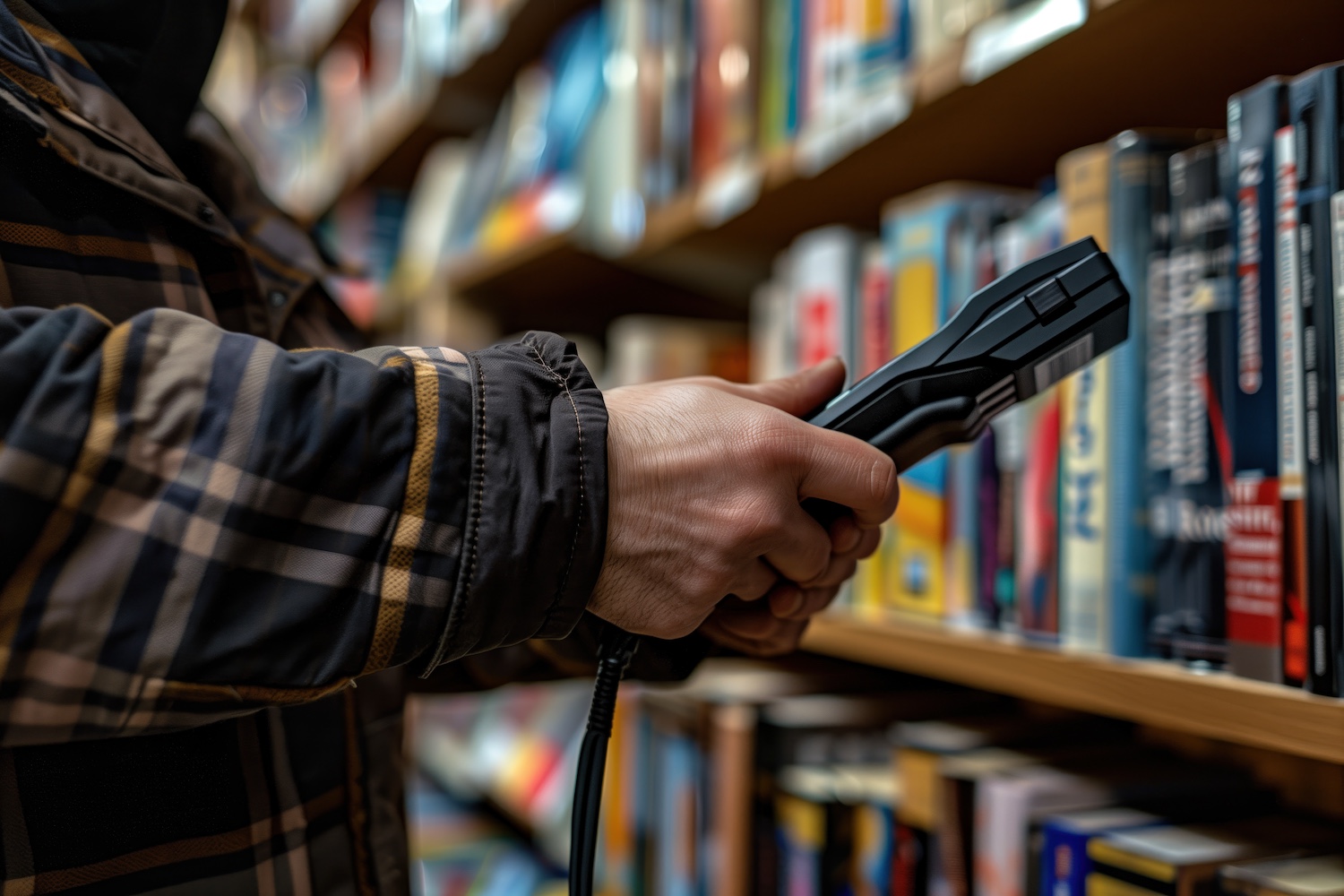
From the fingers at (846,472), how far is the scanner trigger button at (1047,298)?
4.4 inches

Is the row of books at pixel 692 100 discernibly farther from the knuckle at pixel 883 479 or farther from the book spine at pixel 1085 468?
the knuckle at pixel 883 479

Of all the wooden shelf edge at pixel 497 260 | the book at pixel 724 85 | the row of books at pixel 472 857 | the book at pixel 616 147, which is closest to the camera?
the book at pixel 724 85

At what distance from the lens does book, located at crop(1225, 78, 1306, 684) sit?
1.60 ft

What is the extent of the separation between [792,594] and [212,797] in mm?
339

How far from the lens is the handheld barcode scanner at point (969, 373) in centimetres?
49

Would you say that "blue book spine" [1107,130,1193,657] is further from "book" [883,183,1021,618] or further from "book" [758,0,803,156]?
"book" [758,0,803,156]

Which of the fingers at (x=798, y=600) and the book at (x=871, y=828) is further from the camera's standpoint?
the book at (x=871, y=828)

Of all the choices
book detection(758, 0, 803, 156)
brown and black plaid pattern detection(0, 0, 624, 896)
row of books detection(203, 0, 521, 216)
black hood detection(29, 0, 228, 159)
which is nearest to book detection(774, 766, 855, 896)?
brown and black plaid pattern detection(0, 0, 624, 896)

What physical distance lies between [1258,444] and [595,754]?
1.33 ft

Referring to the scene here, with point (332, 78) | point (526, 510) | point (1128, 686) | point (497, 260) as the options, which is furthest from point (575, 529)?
point (332, 78)

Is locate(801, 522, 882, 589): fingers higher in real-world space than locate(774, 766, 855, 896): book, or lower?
higher

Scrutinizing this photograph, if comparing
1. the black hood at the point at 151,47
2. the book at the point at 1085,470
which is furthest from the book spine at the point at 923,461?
the black hood at the point at 151,47

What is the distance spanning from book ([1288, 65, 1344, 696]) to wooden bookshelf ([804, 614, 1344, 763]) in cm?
2

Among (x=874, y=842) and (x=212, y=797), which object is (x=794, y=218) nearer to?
(x=874, y=842)
